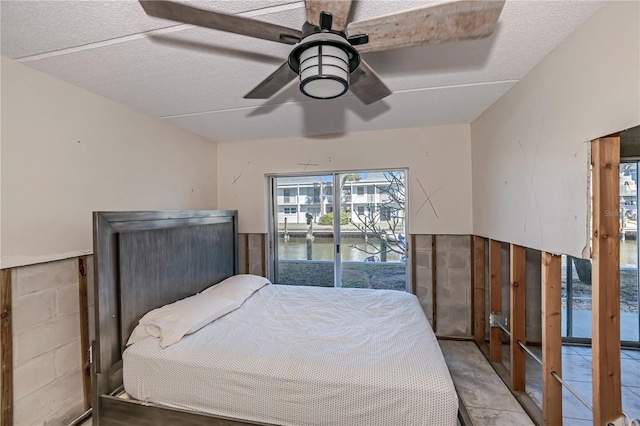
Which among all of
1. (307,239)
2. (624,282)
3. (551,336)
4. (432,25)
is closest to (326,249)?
(307,239)

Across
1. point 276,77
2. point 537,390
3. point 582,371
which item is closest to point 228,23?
point 276,77

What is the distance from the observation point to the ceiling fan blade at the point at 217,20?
0.91 metres

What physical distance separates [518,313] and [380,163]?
1.99 meters

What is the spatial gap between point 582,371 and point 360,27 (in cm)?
345

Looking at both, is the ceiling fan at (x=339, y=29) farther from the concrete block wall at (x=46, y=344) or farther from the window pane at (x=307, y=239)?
the window pane at (x=307, y=239)

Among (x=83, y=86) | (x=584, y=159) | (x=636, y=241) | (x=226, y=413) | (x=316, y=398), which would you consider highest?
(x=83, y=86)

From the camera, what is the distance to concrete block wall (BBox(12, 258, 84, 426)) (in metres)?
1.72

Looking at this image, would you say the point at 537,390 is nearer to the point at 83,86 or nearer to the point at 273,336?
the point at 273,336

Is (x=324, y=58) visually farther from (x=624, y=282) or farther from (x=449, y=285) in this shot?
(x=624, y=282)

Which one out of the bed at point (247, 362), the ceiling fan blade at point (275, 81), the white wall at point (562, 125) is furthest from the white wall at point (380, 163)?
the ceiling fan blade at point (275, 81)

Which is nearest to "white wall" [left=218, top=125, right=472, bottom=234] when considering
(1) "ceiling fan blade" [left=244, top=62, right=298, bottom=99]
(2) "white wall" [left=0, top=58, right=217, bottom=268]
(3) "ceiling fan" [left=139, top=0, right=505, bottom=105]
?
(2) "white wall" [left=0, top=58, right=217, bottom=268]

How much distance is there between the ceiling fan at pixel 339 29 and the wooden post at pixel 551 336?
1575 millimetres

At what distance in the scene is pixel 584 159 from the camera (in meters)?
1.46

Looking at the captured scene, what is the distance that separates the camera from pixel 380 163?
3365 mm
